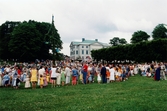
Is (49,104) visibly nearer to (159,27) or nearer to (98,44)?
(159,27)

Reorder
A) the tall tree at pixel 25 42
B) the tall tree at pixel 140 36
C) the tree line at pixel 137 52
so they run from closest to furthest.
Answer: the tree line at pixel 137 52 → the tall tree at pixel 25 42 → the tall tree at pixel 140 36

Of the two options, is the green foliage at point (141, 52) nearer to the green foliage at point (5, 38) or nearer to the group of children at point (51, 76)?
the group of children at point (51, 76)

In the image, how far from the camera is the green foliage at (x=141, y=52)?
166 feet

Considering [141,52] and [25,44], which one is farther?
[25,44]

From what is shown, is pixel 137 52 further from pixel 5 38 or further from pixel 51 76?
pixel 5 38

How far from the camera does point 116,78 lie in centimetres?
2692

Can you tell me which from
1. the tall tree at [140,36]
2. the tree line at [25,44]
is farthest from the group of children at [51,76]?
the tall tree at [140,36]

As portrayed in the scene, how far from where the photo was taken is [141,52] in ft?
183

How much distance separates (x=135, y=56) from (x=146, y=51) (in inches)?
192

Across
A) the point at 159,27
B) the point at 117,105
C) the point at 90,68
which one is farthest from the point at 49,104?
the point at 159,27

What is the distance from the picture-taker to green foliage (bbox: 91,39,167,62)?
50469 millimetres

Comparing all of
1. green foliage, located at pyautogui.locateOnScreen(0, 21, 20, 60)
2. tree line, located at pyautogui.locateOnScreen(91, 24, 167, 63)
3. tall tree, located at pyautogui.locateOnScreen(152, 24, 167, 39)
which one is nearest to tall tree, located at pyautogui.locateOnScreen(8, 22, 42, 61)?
green foliage, located at pyautogui.locateOnScreen(0, 21, 20, 60)

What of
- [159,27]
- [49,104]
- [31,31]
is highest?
[159,27]

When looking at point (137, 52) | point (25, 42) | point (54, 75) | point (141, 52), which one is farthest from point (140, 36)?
point (54, 75)
